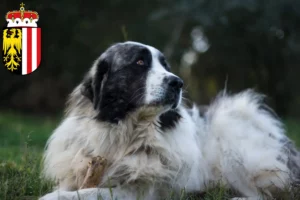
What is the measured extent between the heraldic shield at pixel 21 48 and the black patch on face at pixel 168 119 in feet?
5.92

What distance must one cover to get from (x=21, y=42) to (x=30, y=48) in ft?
0.51

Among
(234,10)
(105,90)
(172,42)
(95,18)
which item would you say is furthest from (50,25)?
(105,90)

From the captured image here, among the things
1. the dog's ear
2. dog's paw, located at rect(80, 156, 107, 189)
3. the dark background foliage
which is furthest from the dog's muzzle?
the dark background foliage

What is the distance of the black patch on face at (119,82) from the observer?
391cm

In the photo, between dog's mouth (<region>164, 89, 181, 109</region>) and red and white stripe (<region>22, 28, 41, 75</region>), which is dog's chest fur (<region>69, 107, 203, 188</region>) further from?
red and white stripe (<region>22, 28, 41, 75</region>)

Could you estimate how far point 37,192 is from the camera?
12.2ft

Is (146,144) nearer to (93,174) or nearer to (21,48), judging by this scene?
(93,174)

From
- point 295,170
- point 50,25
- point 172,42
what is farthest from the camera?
point 172,42

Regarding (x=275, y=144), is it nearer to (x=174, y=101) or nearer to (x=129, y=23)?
(x=174, y=101)

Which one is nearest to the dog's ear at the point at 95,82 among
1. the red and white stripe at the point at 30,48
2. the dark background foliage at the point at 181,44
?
the red and white stripe at the point at 30,48

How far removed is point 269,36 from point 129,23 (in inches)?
154

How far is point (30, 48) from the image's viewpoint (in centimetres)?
507

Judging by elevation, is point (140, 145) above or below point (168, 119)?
below

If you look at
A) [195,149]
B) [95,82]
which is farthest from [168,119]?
[95,82]
